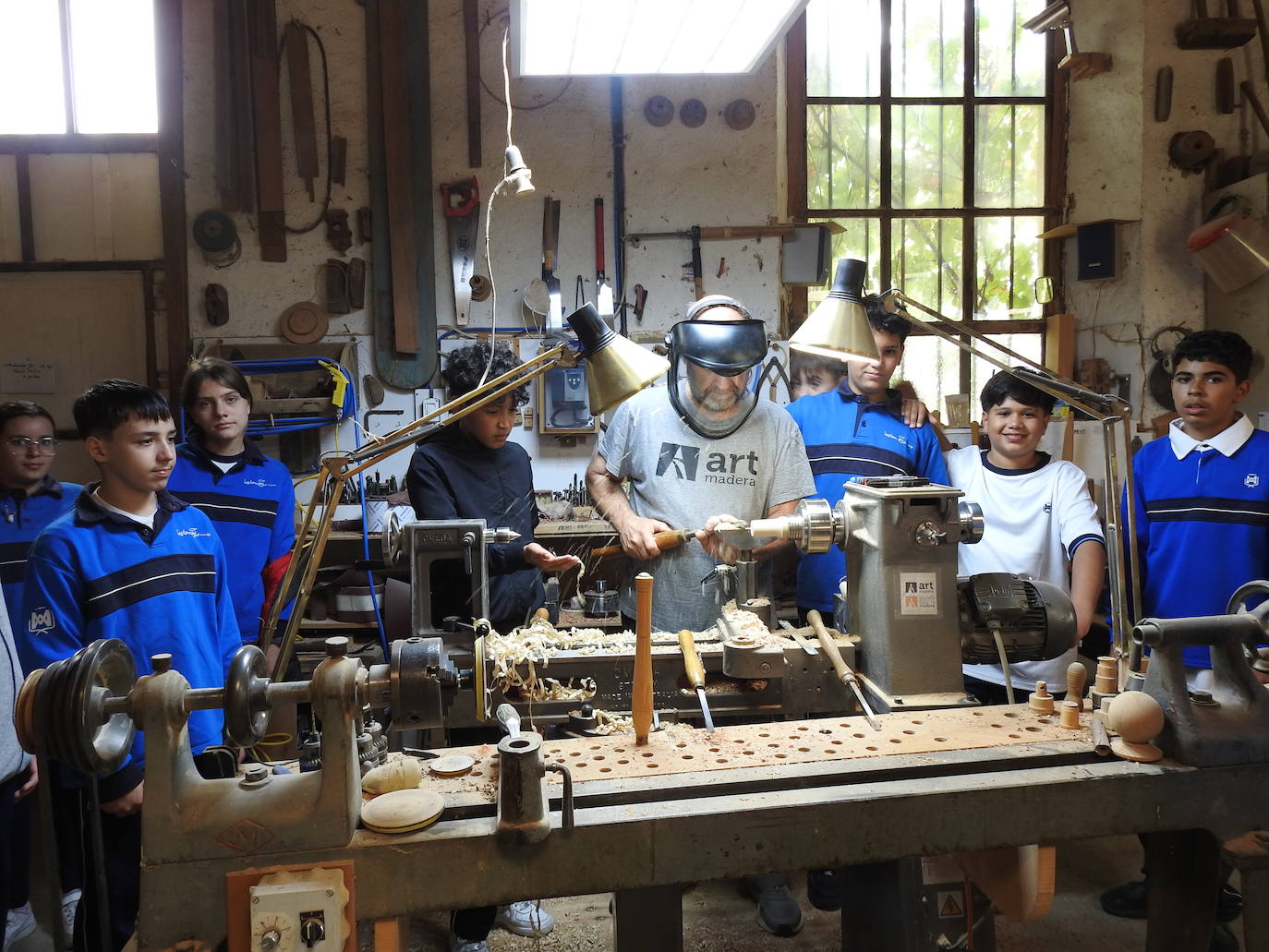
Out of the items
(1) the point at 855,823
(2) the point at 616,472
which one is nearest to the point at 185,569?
(2) the point at 616,472

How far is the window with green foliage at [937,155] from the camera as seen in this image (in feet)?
16.3

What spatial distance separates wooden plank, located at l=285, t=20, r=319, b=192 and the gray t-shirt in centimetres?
294

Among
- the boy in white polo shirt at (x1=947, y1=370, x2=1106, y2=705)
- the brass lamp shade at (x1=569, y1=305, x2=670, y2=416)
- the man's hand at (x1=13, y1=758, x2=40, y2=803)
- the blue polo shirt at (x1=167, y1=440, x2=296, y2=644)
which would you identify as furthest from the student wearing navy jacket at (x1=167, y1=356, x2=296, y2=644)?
the boy in white polo shirt at (x1=947, y1=370, x2=1106, y2=705)

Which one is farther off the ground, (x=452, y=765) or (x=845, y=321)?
(x=845, y=321)

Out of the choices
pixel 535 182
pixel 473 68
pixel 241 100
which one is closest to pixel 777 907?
pixel 535 182

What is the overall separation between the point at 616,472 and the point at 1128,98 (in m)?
4.02

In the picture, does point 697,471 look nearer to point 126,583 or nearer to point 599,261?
point 126,583

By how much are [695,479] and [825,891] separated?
1.23m

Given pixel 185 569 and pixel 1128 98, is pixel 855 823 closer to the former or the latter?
pixel 185 569

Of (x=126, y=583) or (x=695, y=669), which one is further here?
(x=126, y=583)

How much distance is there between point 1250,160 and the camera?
4484 mm

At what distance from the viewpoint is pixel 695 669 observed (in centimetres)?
156

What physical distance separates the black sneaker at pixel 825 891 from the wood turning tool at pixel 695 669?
1179 millimetres

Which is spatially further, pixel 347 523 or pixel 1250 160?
pixel 1250 160
